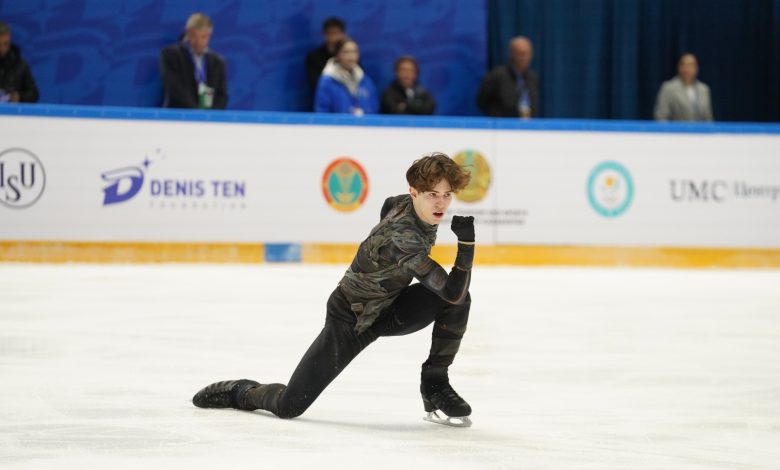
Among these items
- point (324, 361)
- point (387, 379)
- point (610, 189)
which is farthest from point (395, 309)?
point (610, 189)

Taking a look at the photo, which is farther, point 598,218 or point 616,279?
point 598,218

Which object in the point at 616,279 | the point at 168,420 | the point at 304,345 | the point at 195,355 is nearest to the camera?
the point at 168,420

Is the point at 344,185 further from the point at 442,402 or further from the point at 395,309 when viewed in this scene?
the point at 442,402

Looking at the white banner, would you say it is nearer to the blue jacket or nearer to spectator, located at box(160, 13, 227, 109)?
spectator, located at box(160, 13, 227, 109)

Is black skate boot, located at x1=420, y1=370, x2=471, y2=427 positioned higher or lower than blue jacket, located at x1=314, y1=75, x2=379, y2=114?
lower

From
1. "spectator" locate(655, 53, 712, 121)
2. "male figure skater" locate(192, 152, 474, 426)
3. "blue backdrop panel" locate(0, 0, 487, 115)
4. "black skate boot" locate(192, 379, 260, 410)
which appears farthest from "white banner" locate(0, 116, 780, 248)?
"male figure skater" locate(192, 152, 474, 426)

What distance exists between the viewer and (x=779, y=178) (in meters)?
11.9

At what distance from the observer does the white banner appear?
35.0 feet

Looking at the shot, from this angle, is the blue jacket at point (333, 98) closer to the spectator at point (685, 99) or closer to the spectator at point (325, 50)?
the spectator at point (325, 50)

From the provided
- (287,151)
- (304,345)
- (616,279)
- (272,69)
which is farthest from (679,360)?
(272,69)

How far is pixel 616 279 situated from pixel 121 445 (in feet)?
23.6

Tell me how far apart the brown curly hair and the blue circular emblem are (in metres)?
7.79

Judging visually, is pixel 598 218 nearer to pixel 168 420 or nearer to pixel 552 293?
pixel 552 293

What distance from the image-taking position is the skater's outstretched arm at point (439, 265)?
149 inches
